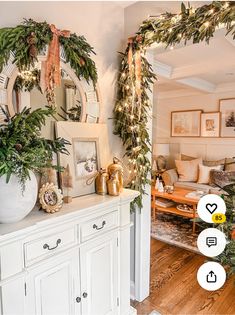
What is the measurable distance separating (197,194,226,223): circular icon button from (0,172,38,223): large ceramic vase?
1150 millimetres

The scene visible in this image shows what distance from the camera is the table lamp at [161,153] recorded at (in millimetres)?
5406

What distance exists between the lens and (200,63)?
3414mm

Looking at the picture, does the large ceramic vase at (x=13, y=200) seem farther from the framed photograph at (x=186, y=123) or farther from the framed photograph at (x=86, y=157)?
the framed photograph at (x=186, y=123)

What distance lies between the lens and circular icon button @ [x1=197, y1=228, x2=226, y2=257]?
1.63 m

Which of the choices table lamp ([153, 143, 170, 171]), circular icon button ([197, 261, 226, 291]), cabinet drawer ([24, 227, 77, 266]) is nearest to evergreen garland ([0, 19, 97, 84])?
cabinet drawer ([24, 227, 77, 266])

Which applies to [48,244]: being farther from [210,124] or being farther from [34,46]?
[210,124]

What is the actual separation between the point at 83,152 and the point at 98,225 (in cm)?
54

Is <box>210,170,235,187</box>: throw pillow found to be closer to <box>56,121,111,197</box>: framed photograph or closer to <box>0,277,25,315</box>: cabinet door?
<box>56,121,111,197</box>: framed photograph

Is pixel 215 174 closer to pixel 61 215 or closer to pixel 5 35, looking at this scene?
pixel 61 215

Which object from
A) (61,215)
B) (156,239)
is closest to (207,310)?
(156,239)

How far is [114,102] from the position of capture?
2.08 m

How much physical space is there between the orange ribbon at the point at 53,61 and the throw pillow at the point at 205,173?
3.93 meters

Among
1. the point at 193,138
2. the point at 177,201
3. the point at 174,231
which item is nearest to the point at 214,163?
the point at 193,138

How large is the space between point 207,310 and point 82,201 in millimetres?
1547
